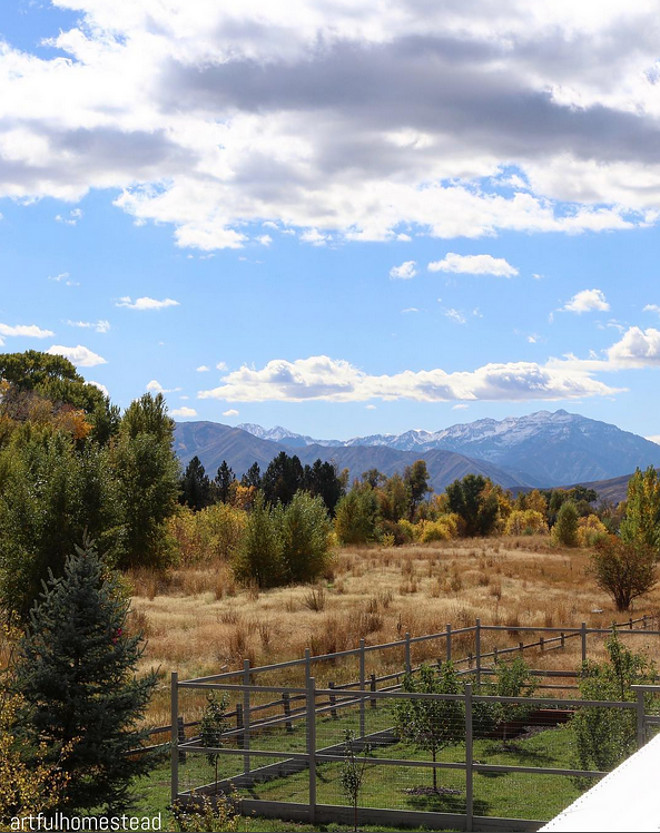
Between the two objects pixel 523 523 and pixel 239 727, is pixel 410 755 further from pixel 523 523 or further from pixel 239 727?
pixel 523 523

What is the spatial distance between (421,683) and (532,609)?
2147 cm

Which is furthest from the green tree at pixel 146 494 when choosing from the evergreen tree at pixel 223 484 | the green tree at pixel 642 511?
the evergreen tree at pixel 223 484

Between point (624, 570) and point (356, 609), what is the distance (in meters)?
13.0

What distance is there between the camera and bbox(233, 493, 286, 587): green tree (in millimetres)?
45938

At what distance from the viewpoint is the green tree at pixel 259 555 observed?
45938 millimetres

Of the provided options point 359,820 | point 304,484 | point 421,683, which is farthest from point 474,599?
point 304,484

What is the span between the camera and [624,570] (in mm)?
41219

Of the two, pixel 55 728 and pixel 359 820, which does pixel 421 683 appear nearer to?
pixel 359 820

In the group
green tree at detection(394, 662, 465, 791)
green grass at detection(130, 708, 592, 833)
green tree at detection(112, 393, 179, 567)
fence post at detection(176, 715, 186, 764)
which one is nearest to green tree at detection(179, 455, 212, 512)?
green tree at detection(112, 393, 179, 567)

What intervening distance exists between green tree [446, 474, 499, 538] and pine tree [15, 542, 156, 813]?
95330 millimetres

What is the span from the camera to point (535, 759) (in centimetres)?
1794

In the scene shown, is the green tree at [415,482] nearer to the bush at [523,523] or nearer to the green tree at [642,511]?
the bush at [523,523]

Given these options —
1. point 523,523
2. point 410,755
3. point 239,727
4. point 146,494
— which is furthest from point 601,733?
point 523,523

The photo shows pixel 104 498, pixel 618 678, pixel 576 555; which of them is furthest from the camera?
pixel 576 555
